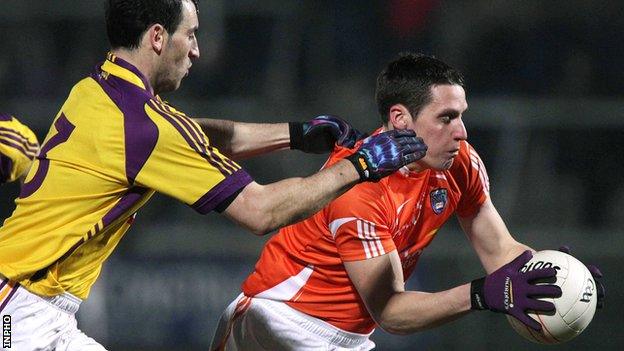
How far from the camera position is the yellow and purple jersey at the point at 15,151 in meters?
4.13

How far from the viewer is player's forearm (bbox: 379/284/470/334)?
12.7 ft

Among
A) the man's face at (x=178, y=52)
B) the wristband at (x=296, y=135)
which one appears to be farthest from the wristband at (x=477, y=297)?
the man's face at (x=178, y=52)

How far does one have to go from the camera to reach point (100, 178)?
356 cm

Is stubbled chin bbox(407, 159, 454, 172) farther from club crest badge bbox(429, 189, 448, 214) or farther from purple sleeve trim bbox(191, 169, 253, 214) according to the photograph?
purple sleeve trim bbox(191, 169, 253, 214)

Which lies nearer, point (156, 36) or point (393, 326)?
point (156, 36)

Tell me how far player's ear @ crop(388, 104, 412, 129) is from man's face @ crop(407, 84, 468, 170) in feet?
0.06

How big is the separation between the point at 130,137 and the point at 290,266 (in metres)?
1.00

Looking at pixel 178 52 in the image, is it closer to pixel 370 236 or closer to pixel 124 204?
pixel 124 204

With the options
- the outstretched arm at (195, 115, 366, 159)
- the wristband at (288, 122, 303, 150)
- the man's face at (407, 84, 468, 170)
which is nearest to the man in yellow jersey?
the man's face at (407, 84, 468, 170)

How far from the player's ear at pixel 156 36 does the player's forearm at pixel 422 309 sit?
1.19m

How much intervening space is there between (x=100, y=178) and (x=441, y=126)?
4.41 ft

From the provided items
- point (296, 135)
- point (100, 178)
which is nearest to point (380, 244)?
point (296, 135)

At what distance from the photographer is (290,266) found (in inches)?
168

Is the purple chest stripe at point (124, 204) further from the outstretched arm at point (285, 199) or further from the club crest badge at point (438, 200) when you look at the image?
the club crest badge at point (438, 200)
